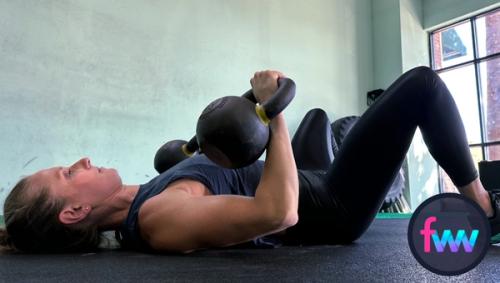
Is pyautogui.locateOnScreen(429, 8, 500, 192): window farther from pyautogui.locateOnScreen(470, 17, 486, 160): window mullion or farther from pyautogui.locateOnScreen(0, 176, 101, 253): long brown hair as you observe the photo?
pyautogui.locateOnScreen(0, 176, 101, 253): long brown hair

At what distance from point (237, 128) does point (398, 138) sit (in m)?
0.49

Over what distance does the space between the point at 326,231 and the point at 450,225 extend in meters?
0.69

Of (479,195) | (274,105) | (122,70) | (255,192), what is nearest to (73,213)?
(255,192)

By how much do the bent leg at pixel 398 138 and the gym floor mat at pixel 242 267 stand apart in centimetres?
18

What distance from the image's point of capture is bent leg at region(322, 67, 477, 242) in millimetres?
970

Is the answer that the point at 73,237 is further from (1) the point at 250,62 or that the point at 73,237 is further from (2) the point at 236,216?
(1) the point at 250,62

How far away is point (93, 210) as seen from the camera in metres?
1.09

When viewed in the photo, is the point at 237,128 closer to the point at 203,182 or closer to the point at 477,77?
the point at 203,182

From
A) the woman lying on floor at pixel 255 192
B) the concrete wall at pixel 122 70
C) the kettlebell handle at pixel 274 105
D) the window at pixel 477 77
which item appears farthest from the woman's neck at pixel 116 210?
the window at pixel 477 77

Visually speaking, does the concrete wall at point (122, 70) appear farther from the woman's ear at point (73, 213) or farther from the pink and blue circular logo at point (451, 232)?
the pink and blue circular logo at point (451, 232)

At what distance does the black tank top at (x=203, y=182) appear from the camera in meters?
1.02

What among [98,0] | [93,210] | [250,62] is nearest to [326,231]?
[93,210]

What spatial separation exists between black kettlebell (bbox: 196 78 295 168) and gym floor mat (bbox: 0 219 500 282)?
0.71ft

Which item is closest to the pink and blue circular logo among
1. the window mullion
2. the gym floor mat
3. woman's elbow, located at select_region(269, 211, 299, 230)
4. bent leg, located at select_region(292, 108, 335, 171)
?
the gym floor mat
